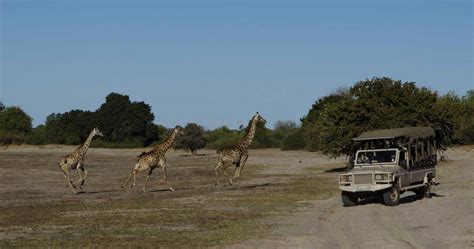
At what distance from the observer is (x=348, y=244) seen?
51.4 ft

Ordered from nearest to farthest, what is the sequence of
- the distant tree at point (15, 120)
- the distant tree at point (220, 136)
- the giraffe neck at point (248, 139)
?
the giraffe neck at point (248, 139), the distant tree at point (220, 136), the distant tree at point (15, 120)

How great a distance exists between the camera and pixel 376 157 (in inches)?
1055

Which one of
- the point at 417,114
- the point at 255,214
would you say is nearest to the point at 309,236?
the point at 255,214

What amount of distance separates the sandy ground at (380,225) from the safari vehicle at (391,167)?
1.77ft

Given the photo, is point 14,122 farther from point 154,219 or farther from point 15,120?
point 154,219

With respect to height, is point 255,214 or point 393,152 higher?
point 393,152

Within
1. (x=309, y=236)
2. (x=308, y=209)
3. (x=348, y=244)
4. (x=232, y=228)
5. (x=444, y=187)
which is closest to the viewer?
(x=348, y=244)

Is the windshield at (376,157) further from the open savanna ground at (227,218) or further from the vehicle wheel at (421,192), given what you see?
the vehicle wheel at (421,192)

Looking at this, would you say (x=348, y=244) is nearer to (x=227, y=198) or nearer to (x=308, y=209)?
(x=308, y=209)

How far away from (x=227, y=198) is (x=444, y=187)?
10848mm

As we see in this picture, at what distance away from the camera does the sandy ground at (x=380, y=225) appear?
15852mm

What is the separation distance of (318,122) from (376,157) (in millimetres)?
24528

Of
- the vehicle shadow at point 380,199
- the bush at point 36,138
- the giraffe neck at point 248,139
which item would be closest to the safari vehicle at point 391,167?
the vehicle shadow at point 380,199

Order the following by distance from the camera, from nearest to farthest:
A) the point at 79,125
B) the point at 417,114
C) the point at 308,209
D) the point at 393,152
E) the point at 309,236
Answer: the point at 309,236
the point at 308,209
the point at 393,152
the point at 417,114
the point at 79,125
